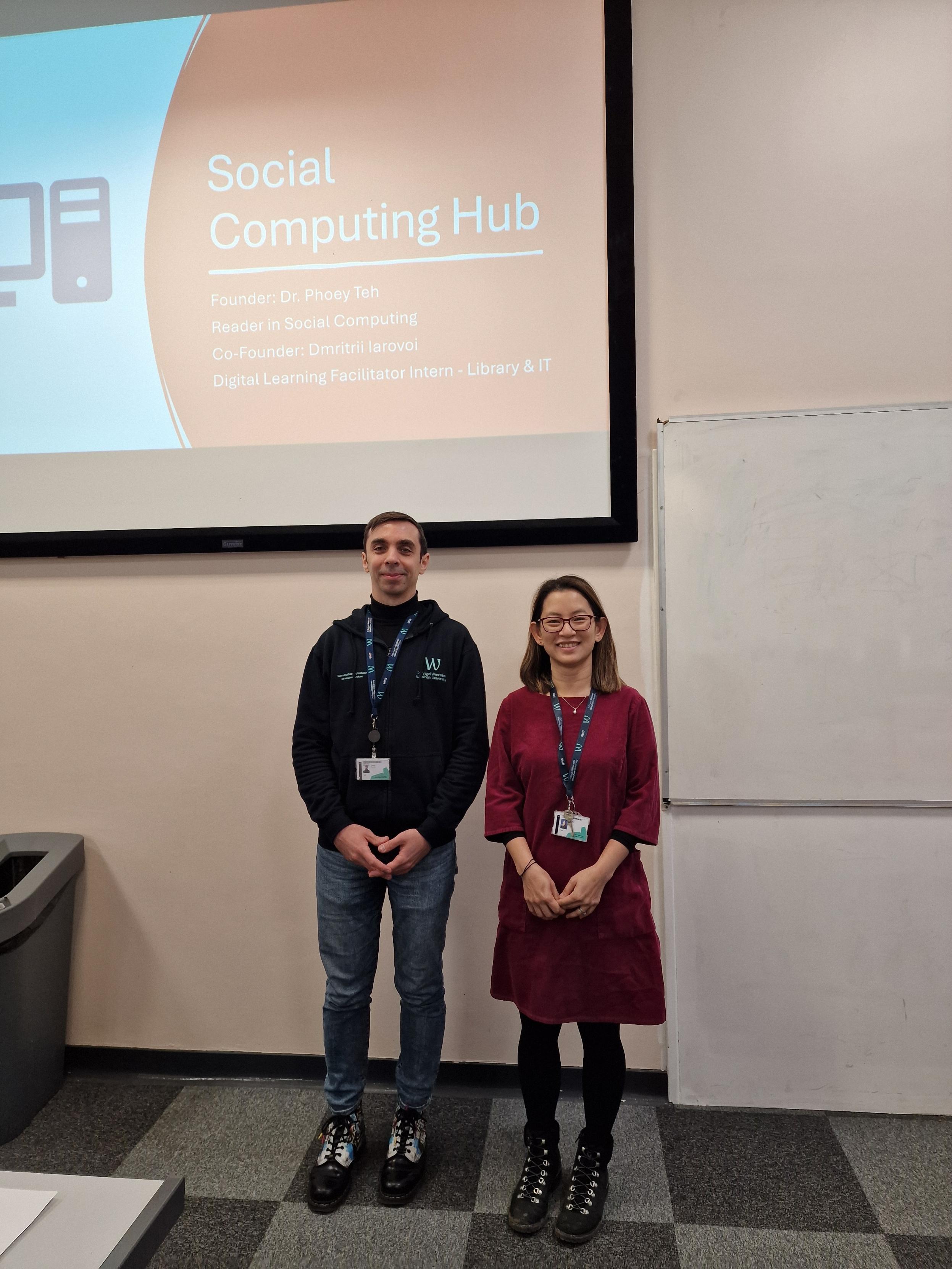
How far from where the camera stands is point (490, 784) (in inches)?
71.9

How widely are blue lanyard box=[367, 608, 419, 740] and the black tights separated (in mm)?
786

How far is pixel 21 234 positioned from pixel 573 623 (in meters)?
2.07

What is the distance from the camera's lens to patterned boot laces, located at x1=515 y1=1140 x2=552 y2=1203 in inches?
68.6

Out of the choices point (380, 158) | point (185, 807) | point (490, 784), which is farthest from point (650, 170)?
point (185, 807)

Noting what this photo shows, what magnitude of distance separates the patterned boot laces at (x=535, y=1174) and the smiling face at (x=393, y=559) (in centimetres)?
132

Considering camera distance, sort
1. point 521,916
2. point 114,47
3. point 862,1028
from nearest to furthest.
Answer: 1. point 521,916
2. point 862,1028
3. point 114,47

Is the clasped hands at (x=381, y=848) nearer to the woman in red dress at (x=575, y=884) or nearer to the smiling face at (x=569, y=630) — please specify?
the woman in red dress at (x=575, y=884)

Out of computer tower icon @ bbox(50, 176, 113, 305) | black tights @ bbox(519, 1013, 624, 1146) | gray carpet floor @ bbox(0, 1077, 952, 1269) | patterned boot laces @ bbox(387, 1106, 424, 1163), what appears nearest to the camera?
gray carpet floor @ bbox(0, 1077, 952, 1269)

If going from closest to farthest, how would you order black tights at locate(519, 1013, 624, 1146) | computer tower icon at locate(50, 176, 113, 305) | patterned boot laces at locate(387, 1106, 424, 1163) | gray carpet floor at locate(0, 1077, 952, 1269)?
gray carpet floor at locate(0, 1077, 952, 1269), black tights at locate(519, 1013, 624, 1146), patterned boot laces at locate(387, 1106, 424, 1163), computer tower icon at locate(50, 176, 113, 305)

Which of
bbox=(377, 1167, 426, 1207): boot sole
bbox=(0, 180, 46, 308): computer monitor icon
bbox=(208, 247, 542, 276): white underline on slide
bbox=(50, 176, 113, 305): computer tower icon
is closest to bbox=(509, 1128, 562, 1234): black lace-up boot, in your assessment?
bbox=(377, 1167, 426, 1207): boot sole

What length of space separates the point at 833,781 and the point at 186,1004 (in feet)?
6.66

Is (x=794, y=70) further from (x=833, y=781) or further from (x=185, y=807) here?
(x=185, y=807)

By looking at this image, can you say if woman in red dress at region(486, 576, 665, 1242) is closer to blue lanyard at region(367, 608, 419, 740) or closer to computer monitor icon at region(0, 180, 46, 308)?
blue lanyard at region(367, 608, 419, 740)

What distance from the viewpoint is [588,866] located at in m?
1.74
